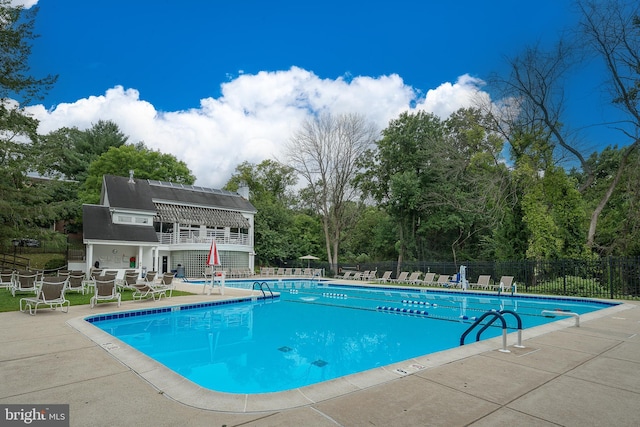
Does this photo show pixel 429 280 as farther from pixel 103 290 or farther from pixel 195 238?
pixel 195 238

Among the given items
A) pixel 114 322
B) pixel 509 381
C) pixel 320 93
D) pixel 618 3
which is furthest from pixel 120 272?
pixel 618 3

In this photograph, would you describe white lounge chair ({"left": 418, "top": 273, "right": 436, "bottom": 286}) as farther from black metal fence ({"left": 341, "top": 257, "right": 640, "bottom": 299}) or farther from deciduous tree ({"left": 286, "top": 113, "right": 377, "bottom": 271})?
deciduous tree ({"left": 286, "top": 113, "right": 377, "bottom": 271})

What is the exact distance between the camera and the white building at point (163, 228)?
26.2 meters

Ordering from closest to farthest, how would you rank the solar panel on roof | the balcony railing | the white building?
1. the white building
2. the balcony railing
3. the solar panel on roof

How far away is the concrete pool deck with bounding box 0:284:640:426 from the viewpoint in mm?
3428

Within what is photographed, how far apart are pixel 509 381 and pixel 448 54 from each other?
27324 mm

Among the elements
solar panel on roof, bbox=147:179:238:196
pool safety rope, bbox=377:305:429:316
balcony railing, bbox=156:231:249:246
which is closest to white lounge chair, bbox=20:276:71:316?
pool safety rope, bbox=377:305:429:316

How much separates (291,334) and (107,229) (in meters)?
21.2

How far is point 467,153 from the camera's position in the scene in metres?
30.1

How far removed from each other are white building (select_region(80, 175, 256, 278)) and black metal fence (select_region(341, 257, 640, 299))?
20511 mm

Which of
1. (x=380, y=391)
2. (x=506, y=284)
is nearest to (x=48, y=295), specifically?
(x=380, y=391)

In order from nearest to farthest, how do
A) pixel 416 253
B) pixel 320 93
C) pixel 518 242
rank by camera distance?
1. pixel 518 242
2. pixel 320 93
3. pixel 416 253

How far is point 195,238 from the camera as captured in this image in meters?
30.2

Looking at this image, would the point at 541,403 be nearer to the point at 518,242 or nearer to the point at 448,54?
the point at 518,242
